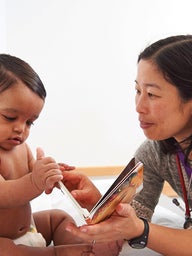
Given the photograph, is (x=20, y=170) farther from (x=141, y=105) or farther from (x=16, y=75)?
(x=141, y=105)

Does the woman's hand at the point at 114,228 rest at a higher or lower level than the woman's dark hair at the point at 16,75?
lower

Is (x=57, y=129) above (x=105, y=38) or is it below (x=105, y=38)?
below

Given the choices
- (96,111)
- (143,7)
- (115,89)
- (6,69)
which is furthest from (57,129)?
(6,69)

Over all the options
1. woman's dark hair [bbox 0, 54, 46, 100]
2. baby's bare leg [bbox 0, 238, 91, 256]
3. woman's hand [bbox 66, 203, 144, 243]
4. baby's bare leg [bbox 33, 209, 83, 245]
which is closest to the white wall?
baby's bare leg [bbox 33, 209, 83, 245]

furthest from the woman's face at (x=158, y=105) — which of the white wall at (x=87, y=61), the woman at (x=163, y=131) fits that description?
the white wall at (x=87, y=61)

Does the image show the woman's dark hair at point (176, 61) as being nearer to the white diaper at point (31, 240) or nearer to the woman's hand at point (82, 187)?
the woman's hand at point (82, 187)

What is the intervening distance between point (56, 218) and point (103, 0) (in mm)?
1840

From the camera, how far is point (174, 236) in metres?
0.93

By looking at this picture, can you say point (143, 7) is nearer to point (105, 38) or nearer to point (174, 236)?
point (105, 38)

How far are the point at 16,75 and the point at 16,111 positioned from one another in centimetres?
11

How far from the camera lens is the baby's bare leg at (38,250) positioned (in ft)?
2.85

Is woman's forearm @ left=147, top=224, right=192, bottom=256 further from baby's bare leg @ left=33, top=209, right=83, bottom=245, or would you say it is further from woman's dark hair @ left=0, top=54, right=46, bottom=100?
woman's dark hair @ left=0, top=54, right=46, bottom=100

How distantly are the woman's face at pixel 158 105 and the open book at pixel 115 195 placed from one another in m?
0.25

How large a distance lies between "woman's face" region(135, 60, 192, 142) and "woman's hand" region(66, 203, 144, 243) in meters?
0.30
